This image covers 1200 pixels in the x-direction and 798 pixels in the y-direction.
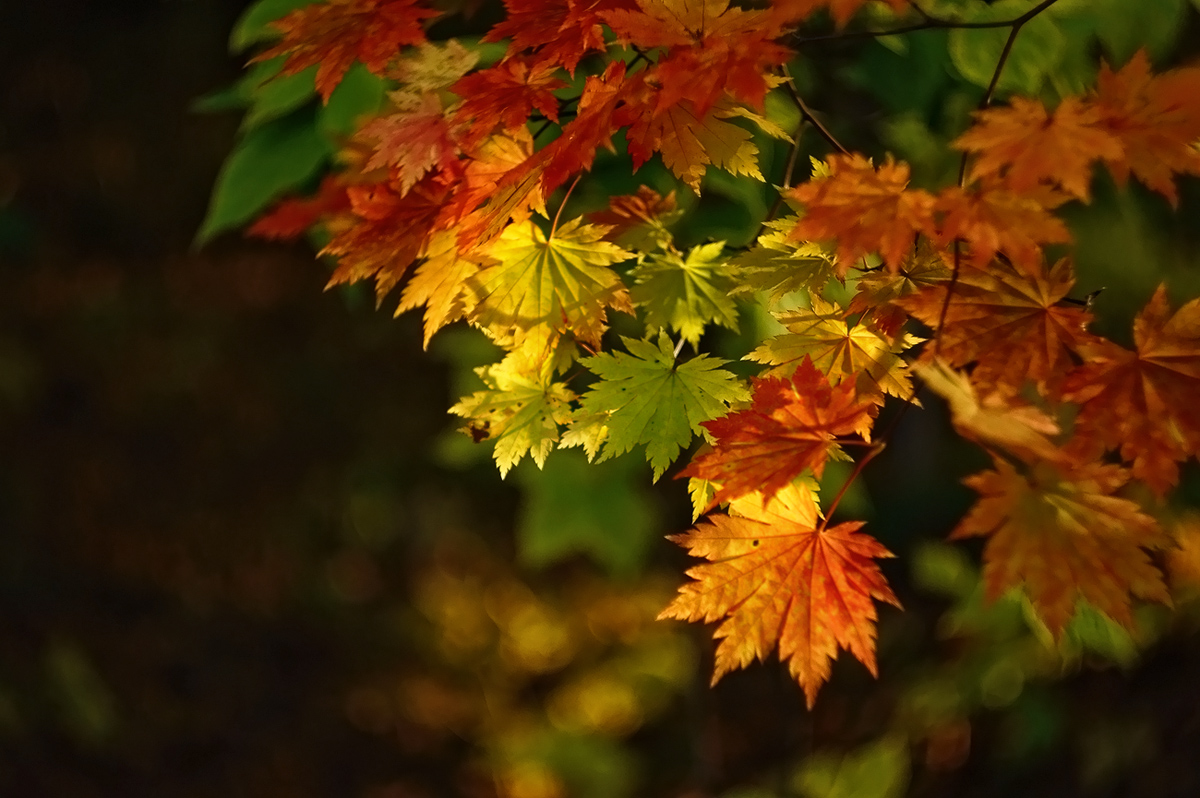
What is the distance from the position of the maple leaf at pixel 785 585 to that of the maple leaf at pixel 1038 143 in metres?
0.32

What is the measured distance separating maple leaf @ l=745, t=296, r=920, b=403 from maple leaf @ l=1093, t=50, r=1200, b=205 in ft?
0.71

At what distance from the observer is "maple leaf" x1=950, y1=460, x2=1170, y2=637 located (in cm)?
66

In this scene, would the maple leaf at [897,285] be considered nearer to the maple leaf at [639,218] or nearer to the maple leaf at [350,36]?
the maple leaf at [639,218]

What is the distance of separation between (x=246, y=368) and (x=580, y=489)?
152 cm

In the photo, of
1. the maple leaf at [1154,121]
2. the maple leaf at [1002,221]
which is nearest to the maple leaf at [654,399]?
the maple leaf at [1002,221]

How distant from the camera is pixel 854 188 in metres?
0.68

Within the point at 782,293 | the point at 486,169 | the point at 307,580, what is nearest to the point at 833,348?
the point at 782,293

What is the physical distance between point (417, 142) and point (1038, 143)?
54 centimetres

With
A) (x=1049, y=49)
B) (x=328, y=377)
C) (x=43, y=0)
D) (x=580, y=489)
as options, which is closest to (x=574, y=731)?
(x=580, y=489)

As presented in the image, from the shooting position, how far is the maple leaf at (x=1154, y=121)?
658 millimetres

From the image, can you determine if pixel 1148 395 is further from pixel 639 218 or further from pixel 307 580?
pixel 307 580

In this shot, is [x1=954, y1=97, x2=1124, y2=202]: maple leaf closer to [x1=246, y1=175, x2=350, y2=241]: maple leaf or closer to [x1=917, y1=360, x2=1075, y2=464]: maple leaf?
[x1=917, y1=360, x2=1075, y2=464]: maple leaf

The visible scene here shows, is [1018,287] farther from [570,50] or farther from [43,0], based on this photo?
[43,0]

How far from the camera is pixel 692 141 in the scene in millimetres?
770
